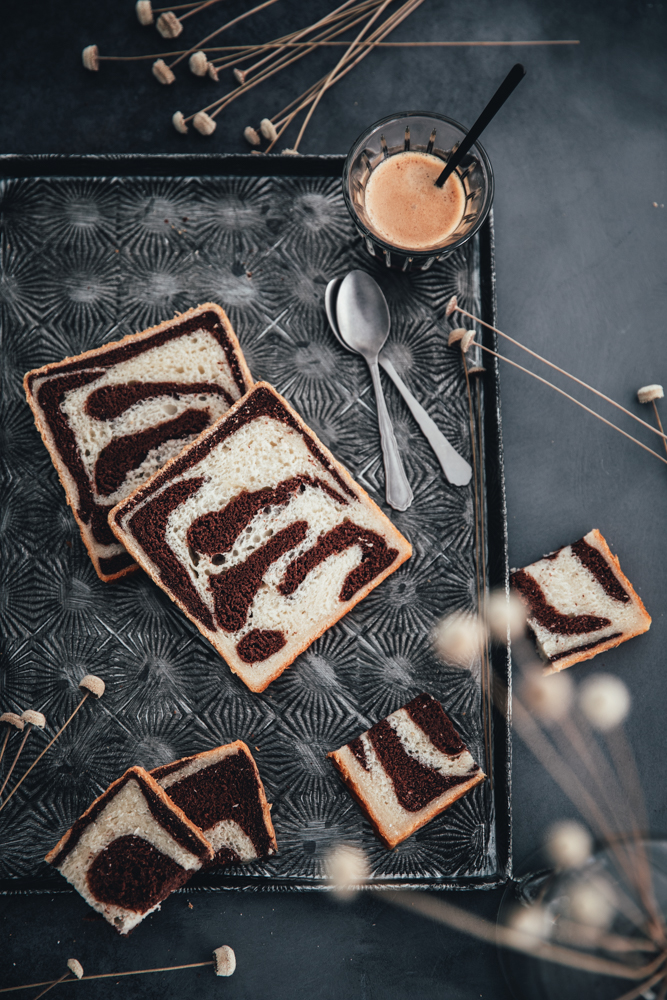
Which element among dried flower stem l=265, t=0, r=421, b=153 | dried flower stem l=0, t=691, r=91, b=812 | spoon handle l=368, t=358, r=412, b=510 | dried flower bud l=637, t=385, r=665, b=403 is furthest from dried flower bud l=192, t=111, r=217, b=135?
dried flower stem l=0, t=691, r=91, b=812

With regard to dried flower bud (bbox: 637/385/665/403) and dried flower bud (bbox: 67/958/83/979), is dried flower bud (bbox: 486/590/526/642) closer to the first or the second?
dried flower bud (bbox: 637/385/665/403)

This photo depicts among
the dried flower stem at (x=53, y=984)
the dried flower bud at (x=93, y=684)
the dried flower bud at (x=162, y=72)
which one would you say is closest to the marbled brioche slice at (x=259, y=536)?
the dried flower bud at (x=93, y=684)

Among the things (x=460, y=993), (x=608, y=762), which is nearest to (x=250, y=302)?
(x=608, y=762)

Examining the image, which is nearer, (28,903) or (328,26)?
(28,903)

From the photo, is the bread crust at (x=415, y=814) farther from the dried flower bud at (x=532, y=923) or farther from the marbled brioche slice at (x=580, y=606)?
the marbled brioche slice at (x=580, y=606)

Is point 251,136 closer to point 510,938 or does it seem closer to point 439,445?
point 439,445

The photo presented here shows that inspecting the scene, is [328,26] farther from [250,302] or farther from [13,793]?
[13,793]
